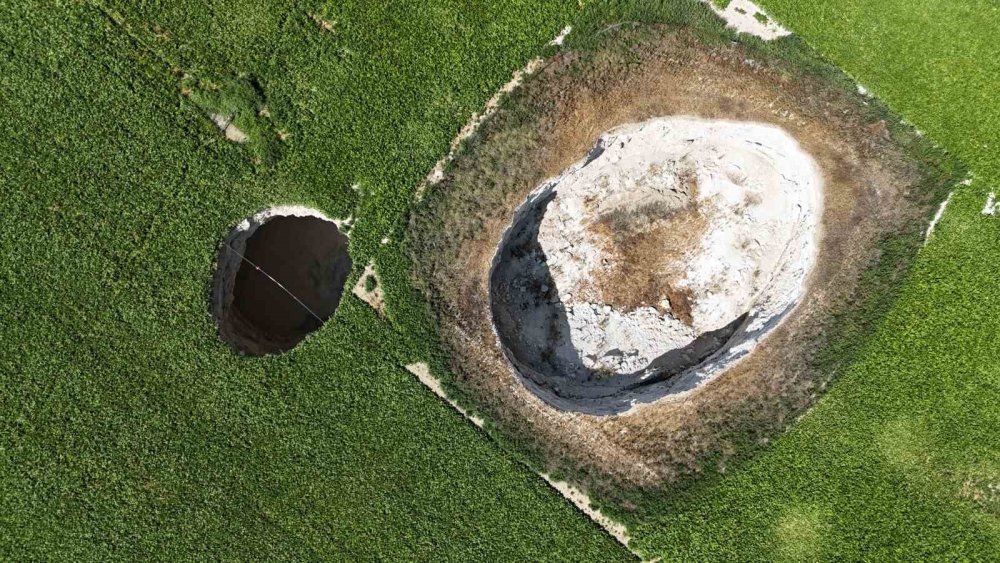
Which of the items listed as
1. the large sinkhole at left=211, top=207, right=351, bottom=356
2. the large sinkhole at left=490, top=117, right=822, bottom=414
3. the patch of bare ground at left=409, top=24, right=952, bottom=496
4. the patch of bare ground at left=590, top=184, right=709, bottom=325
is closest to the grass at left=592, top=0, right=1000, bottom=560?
the patch of bare ground at left=409, top=24, right=952, bottom=496

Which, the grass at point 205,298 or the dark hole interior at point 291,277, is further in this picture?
the dark hole interior at point 291,277

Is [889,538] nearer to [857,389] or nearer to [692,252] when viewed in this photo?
[857,389]

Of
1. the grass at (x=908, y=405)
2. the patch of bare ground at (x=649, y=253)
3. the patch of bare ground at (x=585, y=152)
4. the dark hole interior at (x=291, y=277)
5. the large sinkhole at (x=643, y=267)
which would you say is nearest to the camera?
the grass at (x=908, y=405)

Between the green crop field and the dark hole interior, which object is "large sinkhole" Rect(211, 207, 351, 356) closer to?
the dark hole interior

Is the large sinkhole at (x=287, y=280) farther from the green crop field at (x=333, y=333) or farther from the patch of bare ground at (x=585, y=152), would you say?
the patch of bare ground at (x=585, y=152)

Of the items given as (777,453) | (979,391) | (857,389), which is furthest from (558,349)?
(979,391)

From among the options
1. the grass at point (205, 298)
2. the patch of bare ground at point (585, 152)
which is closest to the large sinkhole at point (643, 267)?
the patch of bare ground at point (585, 152)
